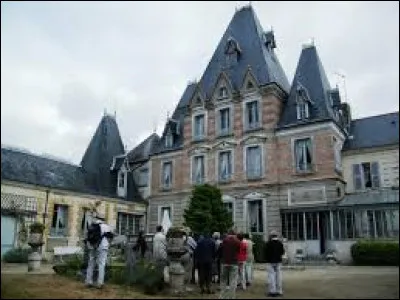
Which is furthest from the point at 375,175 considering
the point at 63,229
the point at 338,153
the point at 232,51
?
the point at 63,229

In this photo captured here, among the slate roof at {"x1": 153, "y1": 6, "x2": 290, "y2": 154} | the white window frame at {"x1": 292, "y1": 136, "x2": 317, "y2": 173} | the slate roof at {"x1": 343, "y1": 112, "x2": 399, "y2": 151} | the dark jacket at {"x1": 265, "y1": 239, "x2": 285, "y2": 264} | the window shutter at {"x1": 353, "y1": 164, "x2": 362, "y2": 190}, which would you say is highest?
the slate roof at {"x1": 153, "y1": 6, "x2": 290, "y2": 154}

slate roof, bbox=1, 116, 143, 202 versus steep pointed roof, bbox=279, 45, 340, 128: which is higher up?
steep pointed roof, bbox=279, 45, 340, 128

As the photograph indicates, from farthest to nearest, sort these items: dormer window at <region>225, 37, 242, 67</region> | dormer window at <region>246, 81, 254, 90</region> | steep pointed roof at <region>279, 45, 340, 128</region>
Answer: dormer window at <region>225, 37, 242, 67</region>, dormer window at <region>246, 81, 254, 90</region>, steep pointed roof at <region>279, 45, 340, 128</region>

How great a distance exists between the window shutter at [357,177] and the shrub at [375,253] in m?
4.81

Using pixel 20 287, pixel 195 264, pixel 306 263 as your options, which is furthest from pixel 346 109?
pixel 20 287

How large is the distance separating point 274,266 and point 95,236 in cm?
463

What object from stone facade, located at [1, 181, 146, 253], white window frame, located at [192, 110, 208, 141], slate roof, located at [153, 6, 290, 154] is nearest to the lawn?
stone facade, located at [1, 181, 146, 253]

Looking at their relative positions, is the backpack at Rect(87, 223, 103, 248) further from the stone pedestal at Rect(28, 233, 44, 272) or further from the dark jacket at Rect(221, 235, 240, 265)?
the stone pedestal at Rect(28, 233, 44, 272)

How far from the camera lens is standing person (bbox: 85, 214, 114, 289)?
11.3m

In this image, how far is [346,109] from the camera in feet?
92.2

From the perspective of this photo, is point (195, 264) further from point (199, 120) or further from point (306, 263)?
point (199, 120)

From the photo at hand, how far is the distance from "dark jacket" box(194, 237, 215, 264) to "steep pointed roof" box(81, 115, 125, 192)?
18558 mm

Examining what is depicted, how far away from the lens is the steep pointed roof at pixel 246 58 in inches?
1113

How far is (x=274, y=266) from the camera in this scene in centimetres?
1149
